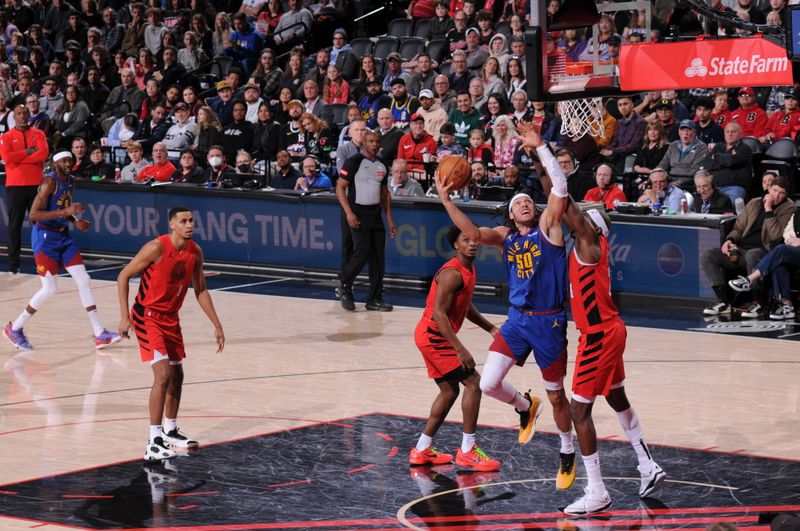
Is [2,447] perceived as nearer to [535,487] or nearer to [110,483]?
[110,483]

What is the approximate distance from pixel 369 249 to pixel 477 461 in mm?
7184

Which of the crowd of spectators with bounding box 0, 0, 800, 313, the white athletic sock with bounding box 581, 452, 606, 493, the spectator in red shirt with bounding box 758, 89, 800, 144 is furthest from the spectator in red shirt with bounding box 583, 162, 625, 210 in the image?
the white athletic sock with bounding box 581, 452, 606, 493

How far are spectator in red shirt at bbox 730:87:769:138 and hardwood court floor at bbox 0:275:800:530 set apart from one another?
176 inches

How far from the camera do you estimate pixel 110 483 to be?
384 inches

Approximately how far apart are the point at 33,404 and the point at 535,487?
4982 millimetres

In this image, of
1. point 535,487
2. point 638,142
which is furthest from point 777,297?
point 535,487

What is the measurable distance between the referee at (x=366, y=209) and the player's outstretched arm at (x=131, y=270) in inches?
248

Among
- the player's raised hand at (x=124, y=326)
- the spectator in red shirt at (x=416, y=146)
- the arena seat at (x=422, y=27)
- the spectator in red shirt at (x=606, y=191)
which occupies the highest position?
the arena seat at (x=422, y=27)

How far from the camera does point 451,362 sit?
33.4 ft

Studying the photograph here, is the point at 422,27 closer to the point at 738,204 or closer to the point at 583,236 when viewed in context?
the point at 738,204

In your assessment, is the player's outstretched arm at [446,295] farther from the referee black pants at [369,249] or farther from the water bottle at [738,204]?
the water bottle at [738,204]

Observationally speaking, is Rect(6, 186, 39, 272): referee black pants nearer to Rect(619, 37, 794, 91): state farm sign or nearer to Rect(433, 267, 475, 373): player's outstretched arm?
Rect(619, 37, 794, 91): state farm sign

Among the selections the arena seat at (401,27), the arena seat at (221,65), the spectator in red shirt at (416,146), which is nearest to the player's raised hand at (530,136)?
the spectator in red shirt at (416,146)

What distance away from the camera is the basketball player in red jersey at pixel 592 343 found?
901cm
